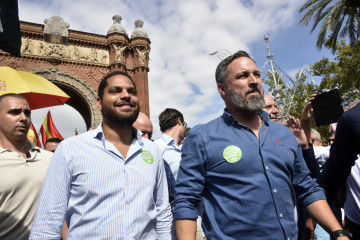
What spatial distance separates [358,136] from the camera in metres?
1.47

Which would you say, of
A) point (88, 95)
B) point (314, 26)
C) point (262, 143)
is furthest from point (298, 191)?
point (88, 95)

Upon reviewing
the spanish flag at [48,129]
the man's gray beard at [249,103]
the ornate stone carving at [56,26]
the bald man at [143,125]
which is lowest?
the man's gray beard at [249,103]

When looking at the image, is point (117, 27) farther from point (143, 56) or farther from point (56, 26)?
point (56, 26)

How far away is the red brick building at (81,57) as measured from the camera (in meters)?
15.8

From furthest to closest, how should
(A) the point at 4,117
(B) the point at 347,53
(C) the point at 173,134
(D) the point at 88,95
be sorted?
(D) the point at 88,95, (B) the point at 347,53, (C) the point at 173,134, (A) the point at 4,117

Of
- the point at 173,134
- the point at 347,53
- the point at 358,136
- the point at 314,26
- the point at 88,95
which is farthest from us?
the point at 88,95

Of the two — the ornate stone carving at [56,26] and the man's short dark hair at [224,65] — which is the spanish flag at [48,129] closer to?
the man's short dark hair at [224,65]

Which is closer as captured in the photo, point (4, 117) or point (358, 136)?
point (358, 136)

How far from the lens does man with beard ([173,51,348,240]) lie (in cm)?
171

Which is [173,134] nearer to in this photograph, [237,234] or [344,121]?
[237,234]

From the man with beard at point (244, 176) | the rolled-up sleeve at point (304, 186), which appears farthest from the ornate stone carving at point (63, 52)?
the rolled-up sleeve at point (304, 186)

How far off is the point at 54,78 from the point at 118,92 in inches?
610

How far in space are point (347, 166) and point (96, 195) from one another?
1.69 meters

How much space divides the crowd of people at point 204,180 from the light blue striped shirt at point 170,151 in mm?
1335
